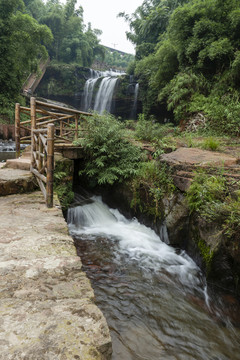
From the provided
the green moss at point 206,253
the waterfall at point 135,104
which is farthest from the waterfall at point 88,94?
the green moss at point 206,253

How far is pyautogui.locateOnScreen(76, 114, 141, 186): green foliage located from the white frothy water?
944 mm

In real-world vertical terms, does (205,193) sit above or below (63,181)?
above

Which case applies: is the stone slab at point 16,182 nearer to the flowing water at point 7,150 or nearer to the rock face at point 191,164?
the rock face at point 191,164

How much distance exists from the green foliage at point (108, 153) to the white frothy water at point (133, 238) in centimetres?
94

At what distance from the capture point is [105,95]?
1820 cm

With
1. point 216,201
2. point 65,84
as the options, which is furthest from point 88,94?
point 216,201

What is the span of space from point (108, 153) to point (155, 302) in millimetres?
3932

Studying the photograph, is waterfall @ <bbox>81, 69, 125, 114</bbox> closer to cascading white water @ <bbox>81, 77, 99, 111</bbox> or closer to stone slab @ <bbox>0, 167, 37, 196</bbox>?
cascading white water @ <bbox>81, 77, 99, 111</bbox>

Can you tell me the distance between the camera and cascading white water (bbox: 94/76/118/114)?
1764cm

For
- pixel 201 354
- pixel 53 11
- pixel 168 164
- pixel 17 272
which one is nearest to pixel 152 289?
pixel 201 354

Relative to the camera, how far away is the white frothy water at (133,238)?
12.1 feet

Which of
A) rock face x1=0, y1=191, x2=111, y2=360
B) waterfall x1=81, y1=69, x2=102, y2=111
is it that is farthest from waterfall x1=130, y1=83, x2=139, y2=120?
rock face x1=0, y1=191, x2=111, y2=360

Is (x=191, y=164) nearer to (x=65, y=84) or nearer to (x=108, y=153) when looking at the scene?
(x=108, y=153)

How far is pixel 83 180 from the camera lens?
691cm
